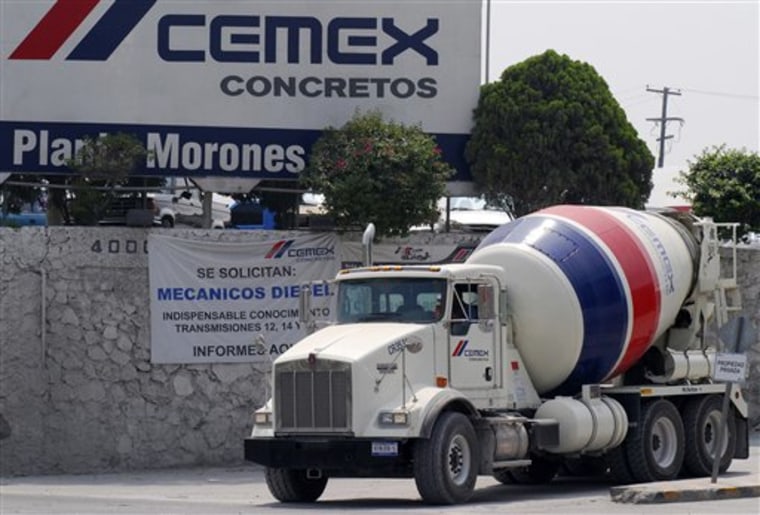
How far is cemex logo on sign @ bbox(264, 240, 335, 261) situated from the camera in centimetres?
2364

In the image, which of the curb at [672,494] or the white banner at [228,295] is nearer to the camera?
the curb at [672,494]

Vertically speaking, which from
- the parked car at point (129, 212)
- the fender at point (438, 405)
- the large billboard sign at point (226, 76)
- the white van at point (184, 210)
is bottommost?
the fender at point (438, 405)

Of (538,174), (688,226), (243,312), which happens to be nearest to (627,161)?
(538,174)

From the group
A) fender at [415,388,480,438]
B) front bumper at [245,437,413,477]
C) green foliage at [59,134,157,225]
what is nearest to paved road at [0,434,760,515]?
front bumper at [245,437,413,477]

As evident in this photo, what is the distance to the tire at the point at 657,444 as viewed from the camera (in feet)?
64.6

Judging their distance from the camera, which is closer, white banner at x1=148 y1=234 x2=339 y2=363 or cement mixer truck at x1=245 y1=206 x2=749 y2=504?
cement mixer truck at x1=245 y1=206 x2=749 y2=504

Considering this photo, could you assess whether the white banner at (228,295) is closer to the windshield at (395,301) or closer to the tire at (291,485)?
the windshield at (395,301)

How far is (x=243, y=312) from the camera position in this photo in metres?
23.4

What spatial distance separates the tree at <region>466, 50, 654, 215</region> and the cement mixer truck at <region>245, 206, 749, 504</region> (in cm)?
362

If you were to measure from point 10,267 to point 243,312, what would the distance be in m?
3.54

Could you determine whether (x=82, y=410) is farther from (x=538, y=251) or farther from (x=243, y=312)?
(x=538, y=251)

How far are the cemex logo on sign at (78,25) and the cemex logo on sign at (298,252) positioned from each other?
4.00 m

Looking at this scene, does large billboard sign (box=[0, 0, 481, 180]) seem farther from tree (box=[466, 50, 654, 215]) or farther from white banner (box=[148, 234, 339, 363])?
white banner (box=[148, 234, 339, 363])

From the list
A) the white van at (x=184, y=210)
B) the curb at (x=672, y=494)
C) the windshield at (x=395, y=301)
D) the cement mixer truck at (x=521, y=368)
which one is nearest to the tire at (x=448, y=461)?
the cement mixer truck at (x=521, y=368)
